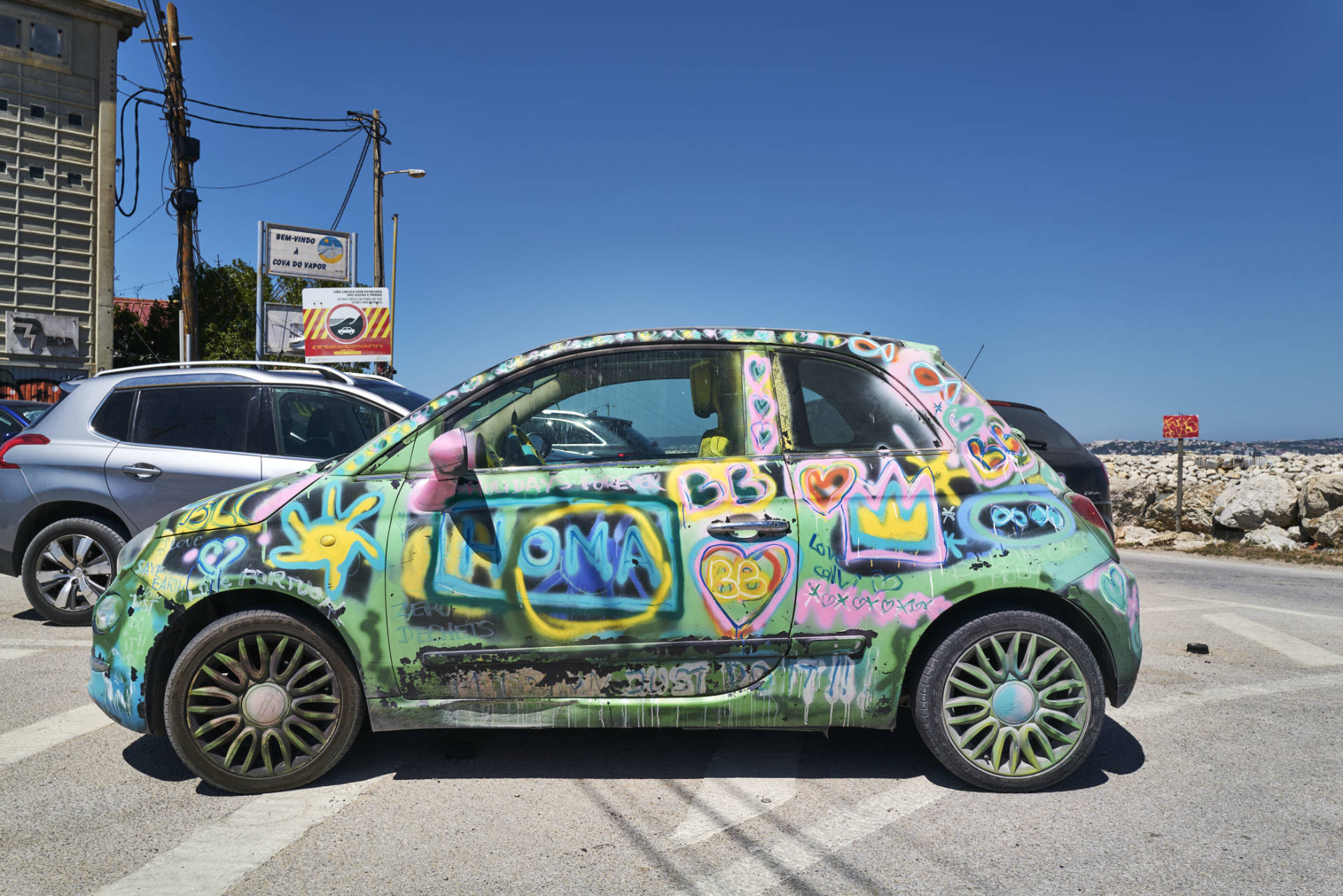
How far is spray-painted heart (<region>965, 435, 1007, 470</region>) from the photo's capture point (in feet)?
11.2

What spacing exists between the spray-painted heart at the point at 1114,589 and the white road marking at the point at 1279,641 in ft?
10.4

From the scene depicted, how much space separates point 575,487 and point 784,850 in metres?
1.47

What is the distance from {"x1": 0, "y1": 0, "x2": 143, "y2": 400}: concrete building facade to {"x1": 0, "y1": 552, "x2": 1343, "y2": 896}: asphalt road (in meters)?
33.2

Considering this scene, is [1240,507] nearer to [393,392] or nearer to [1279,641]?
[1279,641]

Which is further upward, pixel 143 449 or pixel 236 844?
pixel 143 449

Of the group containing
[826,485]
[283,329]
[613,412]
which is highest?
[283,329]

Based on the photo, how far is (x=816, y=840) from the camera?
297 cm

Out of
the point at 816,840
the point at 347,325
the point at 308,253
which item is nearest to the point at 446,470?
the point at 816,840

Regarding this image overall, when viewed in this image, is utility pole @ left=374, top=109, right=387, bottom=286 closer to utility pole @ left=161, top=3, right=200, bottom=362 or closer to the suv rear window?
utility pole @ left=161, top=3, right=200, bottom=362

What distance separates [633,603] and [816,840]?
1036 millimetres

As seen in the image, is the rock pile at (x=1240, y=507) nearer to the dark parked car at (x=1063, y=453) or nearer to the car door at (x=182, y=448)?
the dark parked car at (x=1063, y=453)

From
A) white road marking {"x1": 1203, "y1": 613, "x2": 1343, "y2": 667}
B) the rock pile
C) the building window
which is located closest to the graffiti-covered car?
white road marking {"x1": 1203, "y1": 613, "x2": 1343, "y2": 667}

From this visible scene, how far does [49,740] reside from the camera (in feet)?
13.0

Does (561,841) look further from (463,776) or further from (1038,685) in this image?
(1038,685)
